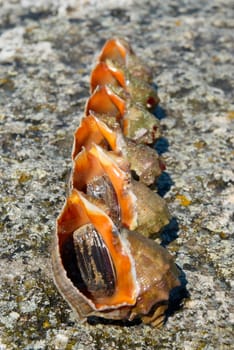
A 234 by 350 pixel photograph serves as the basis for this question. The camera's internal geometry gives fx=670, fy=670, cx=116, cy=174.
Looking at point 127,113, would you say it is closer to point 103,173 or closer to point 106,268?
point 103,173

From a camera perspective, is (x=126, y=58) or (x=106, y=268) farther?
(x=126, y=58)

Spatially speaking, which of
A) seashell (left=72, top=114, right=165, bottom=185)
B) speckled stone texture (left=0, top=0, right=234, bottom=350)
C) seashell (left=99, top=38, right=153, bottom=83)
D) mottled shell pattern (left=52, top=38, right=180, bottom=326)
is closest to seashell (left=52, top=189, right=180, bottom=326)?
mottled shell pattern (left=52, top=38, right=180, bottom=326)

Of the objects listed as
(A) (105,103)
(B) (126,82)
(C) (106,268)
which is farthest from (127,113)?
(C) (106,268)

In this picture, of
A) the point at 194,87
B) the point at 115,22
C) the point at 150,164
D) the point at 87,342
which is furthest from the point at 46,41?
the point at 87,342

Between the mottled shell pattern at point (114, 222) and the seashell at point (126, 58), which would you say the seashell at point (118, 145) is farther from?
the seashell at point (126, 58)

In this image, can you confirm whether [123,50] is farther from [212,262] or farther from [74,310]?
[74,310]

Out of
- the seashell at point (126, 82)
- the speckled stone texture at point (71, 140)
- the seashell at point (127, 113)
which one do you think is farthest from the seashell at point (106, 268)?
the seashell at point (126, 82)

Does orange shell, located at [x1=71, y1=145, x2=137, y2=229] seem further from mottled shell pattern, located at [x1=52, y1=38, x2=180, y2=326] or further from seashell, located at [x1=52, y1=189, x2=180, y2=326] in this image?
→ seashell, located at [x1=52, y1=189, x2=180, y2=326]
